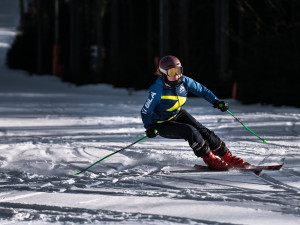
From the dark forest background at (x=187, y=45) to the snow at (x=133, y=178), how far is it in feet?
16.2

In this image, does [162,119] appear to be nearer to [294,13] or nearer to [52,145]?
[52,145]

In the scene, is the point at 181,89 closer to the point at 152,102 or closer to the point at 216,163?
the point at 152,102

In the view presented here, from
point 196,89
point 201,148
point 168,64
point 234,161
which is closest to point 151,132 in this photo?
point 201,148

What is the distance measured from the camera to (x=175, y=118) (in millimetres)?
7074

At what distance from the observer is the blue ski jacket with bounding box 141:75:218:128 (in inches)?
268

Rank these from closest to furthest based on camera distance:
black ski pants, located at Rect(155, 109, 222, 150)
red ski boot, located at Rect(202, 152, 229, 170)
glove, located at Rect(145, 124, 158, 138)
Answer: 1. glove, located at Rect(145, 124, 158, 138)
2. black ski pants, located at Rect(155, 109, 222, 150)
3. red ski boot, located at Rect(202, 152, 229, 170)

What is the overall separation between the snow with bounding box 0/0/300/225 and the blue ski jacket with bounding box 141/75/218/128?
2.03ft

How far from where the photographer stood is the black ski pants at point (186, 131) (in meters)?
6.78

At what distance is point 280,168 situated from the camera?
22.9ft

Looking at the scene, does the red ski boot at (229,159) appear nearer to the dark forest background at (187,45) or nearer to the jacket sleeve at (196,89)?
the jacket sleeve at (196,89)

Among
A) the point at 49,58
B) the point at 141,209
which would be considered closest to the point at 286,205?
the point at 141,209

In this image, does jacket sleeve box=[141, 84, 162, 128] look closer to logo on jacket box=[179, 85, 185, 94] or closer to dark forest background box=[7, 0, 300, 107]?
logo on jacket box=[179, 85, 185, 94]

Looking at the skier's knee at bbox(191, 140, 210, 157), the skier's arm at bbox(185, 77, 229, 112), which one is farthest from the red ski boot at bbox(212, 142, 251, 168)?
the skier's arm at bbox(185, 77, 229, 112)

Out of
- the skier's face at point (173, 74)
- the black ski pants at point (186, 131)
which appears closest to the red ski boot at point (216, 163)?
the black ski pants at point (186, 131)
